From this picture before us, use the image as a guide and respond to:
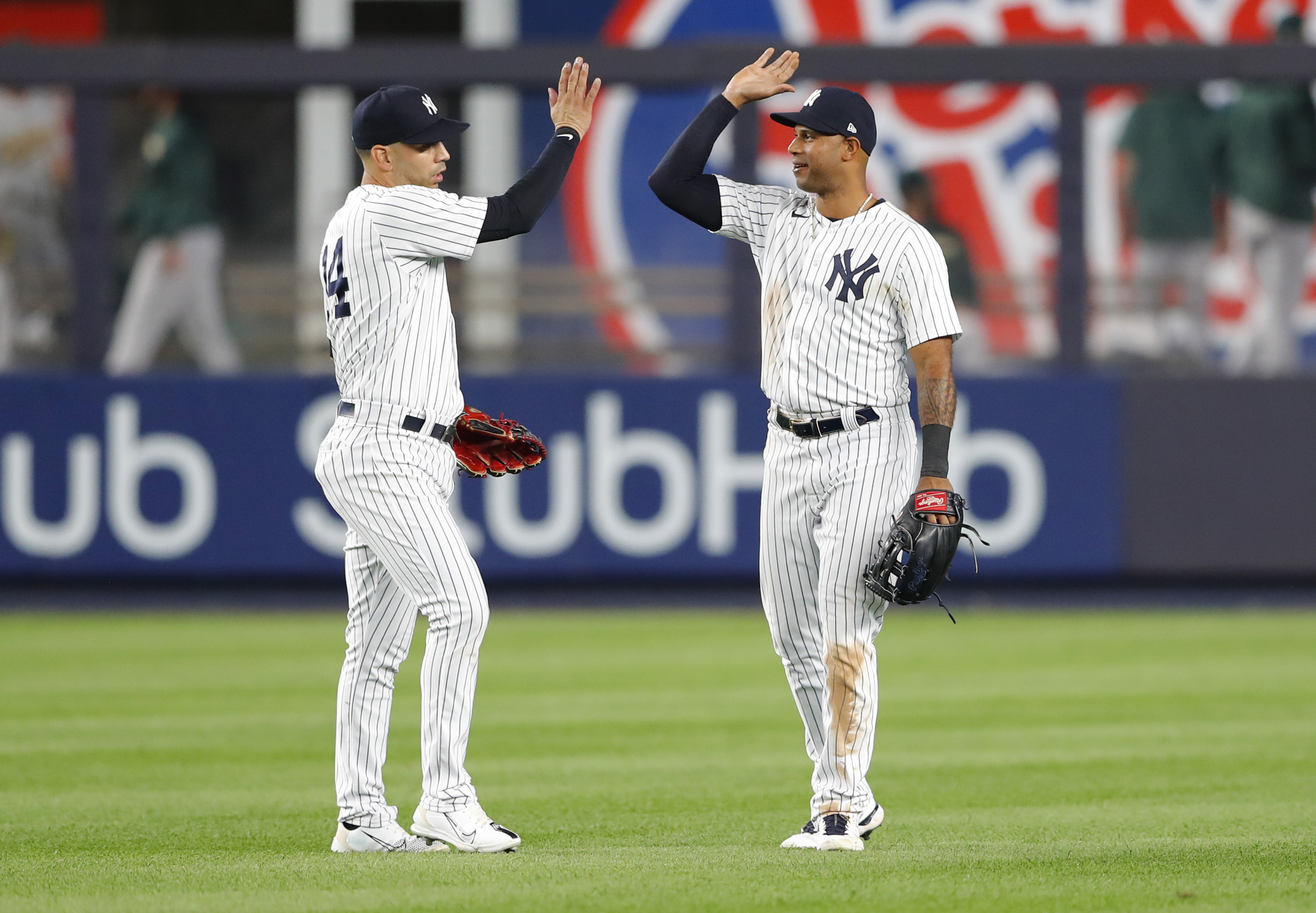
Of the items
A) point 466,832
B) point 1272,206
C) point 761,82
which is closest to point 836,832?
point 466,832

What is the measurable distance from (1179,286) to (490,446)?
24.9 feet

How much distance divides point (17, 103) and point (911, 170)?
19.0 ft

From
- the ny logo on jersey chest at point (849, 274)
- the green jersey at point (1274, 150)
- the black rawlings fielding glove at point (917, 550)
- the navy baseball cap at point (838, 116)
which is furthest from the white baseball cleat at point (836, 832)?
the green jersey at point (1274, 150)

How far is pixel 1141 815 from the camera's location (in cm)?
625

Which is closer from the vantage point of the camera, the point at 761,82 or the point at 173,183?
the point at 761,82

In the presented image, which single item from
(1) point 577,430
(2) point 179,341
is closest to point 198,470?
(2) point 179,341

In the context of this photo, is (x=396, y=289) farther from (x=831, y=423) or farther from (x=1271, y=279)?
(x=1271, y=279)

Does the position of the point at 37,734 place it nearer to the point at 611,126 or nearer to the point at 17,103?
the point at 17,103

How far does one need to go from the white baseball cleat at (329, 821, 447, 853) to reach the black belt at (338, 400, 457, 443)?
3.59ft

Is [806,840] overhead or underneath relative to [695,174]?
underneath

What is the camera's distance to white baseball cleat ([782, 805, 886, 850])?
18.2ft

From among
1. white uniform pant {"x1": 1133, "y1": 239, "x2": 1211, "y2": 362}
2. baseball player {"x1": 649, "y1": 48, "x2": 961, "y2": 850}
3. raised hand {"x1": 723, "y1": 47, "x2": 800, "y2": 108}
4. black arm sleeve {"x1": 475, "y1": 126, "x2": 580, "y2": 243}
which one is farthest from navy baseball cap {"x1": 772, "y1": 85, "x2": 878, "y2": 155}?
white uniform pant {"x1": 1133, "y1": 239, "x2": 1211, "y2": 362}

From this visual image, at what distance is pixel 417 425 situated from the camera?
18.3 ft

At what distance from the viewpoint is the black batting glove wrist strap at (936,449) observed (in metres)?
5.55
